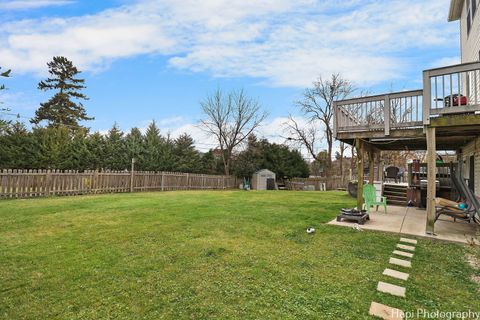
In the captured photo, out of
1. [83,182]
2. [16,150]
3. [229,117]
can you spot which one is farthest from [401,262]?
[229,117]

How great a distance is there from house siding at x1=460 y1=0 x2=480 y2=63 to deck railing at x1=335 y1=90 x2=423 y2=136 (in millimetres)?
3253

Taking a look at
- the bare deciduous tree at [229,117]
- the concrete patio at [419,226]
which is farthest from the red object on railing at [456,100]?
the bare deciduous tree at [229,117]

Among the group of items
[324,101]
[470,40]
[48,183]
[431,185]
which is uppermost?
[324,101]

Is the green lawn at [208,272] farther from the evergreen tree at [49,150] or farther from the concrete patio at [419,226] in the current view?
the evergreen tree at [49,150]

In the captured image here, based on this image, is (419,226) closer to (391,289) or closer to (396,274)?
(396,274)

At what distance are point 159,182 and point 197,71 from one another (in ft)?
23.7

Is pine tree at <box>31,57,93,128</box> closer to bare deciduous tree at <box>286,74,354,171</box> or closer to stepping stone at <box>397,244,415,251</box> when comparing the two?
bare deciduous tree at <box>286,74,354,171</box>

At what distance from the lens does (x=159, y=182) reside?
643 inches

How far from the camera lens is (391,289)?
291cm

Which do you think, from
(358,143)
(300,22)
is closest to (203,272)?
(358,143)

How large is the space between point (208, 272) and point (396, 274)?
92.3 inches

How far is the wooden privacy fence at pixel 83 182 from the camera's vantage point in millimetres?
10070

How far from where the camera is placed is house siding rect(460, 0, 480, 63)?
7373 mm

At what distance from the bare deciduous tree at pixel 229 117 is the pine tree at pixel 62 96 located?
46.4 ft
